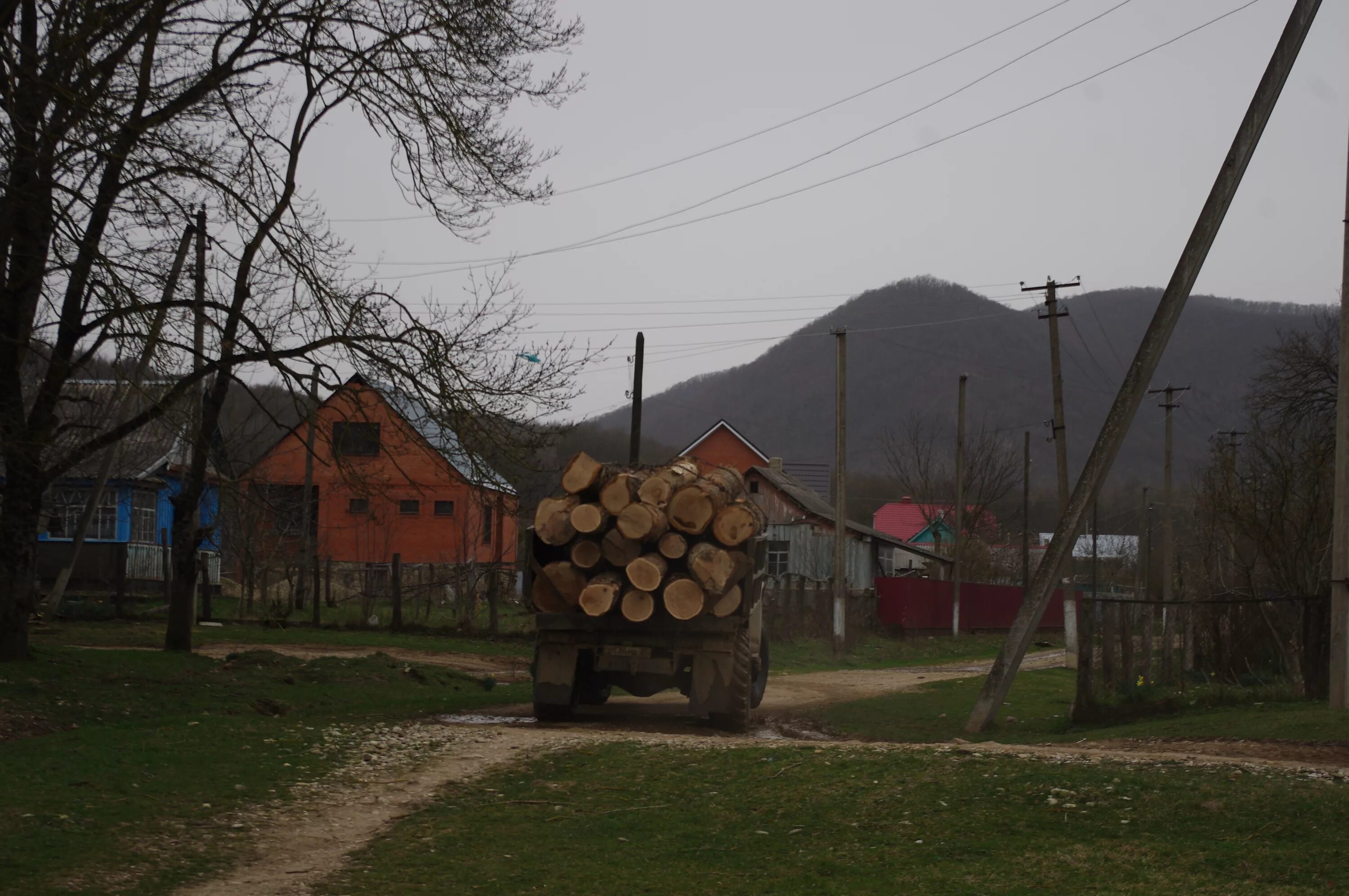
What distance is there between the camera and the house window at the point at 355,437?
12.2 m

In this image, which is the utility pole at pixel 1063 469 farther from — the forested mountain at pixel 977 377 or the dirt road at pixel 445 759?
the forested mountain at pixel 977 377

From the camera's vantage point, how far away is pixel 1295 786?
7648 mm

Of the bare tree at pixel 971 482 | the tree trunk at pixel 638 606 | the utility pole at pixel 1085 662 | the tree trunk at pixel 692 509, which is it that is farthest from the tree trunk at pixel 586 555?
the bare tree at pixel 971 482

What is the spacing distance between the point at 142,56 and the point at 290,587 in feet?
58.2

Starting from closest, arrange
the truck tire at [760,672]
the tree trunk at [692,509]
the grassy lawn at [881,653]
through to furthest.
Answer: the tree trunk at [692,509], the truck tire at [760,672], the grassy lawn at [881,653]

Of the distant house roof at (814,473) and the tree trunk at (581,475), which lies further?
the distant house roof at (814,473)

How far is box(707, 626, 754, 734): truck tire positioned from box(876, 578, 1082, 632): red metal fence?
79.1 feet

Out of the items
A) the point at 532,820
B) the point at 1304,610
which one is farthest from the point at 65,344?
the point at 1304,610

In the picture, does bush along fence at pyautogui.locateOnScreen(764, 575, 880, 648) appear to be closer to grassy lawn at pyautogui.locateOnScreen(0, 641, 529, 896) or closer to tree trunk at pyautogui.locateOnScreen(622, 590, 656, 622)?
grassy lawn at pyautogui.locateOnScreen(0, 641, 529, 896)

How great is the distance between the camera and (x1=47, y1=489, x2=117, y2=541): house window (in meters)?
32.7

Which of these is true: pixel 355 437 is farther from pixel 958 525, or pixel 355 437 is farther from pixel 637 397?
pixel 958 525

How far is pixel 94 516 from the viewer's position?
106ft

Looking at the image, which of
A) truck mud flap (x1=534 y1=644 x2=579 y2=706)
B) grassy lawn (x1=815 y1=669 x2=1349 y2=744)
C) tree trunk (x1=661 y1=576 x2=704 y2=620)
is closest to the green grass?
truck mud flap (x1=534 y1=644 x2=579 y2=706)

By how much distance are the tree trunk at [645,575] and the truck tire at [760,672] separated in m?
3.35
